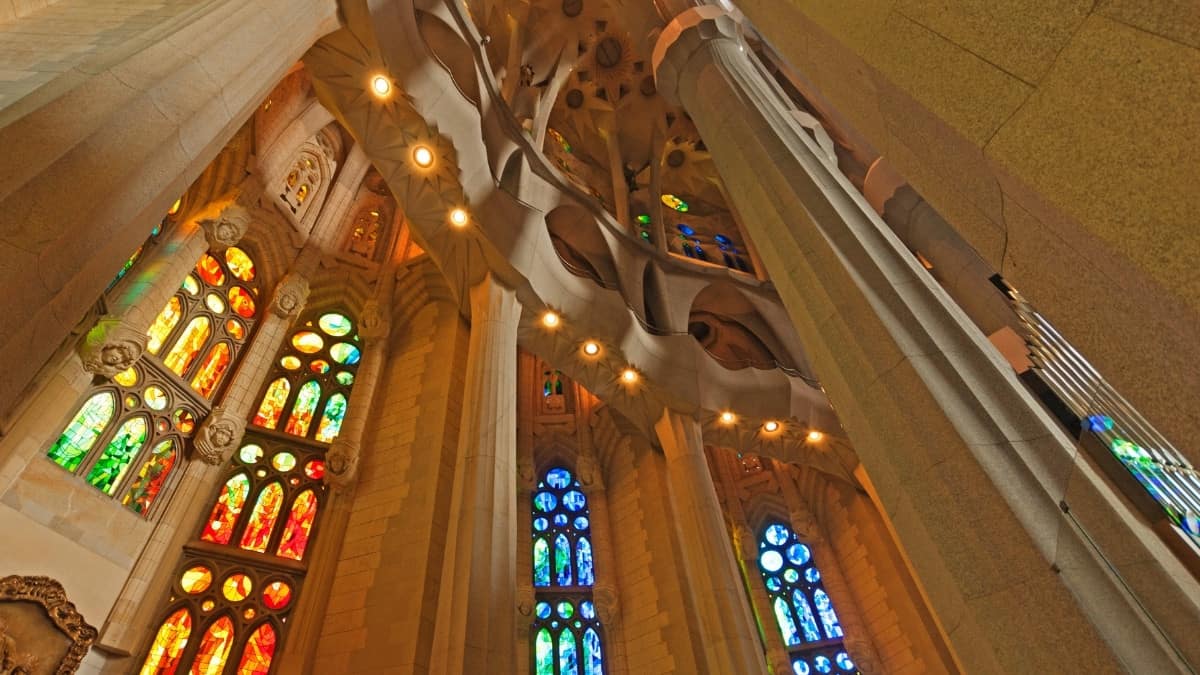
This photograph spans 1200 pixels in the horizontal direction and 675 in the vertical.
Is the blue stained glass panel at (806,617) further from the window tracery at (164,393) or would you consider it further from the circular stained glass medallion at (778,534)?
the window tracery at (164,393)

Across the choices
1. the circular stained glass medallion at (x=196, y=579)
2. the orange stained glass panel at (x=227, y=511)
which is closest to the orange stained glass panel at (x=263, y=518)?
the orange stained glass panel at (x=227, y=511)

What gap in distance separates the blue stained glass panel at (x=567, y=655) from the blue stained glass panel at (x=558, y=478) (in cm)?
311

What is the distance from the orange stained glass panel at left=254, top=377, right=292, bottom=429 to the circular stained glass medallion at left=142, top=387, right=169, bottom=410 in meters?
1.64

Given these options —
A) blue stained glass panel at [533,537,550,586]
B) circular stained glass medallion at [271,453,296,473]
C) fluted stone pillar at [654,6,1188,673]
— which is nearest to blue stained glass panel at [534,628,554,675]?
blue stained glass panel at [533,537,550,586]

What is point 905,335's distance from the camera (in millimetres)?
3549

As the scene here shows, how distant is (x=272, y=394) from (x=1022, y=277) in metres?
10.4

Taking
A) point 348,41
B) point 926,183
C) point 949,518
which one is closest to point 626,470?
point 348,41

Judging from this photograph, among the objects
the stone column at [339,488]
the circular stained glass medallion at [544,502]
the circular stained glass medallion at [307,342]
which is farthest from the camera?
the circular stained glass medallion at [544,502]

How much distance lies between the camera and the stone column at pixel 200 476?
6.29 m

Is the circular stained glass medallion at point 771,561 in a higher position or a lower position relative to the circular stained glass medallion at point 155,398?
lower

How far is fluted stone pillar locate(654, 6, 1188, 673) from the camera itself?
2.32 m

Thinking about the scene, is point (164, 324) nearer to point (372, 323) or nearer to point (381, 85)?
point (372, 323)

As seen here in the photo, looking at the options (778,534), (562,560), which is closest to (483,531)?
(562,560)

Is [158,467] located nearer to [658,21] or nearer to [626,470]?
[626,470]
